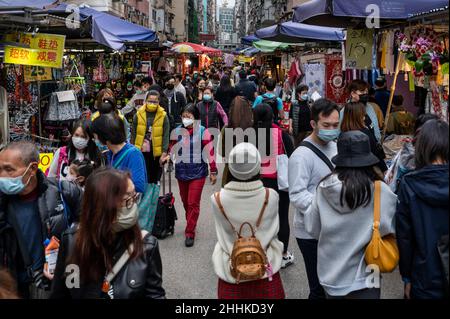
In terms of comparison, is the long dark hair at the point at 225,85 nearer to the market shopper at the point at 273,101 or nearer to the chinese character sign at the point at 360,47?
the market shopper at the point at 273,101

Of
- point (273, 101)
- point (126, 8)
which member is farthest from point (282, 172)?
point (126, 8)

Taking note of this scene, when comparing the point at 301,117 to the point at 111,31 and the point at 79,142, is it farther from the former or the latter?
the point at 79,142

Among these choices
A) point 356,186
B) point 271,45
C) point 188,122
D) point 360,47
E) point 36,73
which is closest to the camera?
point 356,186

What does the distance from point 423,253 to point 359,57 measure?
5615 millimetres

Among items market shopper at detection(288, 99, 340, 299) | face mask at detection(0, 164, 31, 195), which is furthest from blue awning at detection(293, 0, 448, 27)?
face mask at detection(0, 164, 31, 195)

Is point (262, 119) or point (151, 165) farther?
point (151, 165)

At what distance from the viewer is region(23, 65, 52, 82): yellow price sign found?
25.8 feet

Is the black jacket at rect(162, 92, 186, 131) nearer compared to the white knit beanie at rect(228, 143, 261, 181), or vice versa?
the white knit beanie at rect(228, 143, 261, 181)

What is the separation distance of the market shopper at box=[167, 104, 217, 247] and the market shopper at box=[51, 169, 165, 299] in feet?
12.0

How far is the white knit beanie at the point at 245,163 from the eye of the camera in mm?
3305

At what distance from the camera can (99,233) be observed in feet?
8.53

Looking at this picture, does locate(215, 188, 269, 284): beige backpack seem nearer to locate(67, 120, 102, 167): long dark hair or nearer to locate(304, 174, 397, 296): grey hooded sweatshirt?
locate(304, 174, 397, 296): grey hooded sweatshirt

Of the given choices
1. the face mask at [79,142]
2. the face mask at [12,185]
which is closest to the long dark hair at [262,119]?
the face mask at [79,142]

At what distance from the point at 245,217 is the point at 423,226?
1118 mm
